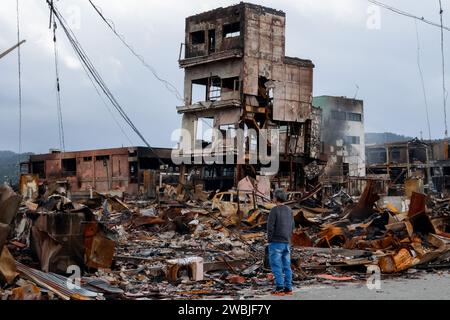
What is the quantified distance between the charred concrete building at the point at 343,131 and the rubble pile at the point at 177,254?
5239cm

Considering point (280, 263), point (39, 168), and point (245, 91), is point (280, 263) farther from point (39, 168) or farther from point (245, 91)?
point (39, 168)

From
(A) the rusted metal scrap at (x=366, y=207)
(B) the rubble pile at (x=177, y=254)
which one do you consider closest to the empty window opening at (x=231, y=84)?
(B) the rubble pile at (x=177, y=254)

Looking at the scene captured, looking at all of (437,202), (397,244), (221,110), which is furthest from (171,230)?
(221,110)

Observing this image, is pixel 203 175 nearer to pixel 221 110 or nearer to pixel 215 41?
pixel 221 110

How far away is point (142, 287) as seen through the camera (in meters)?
9.97

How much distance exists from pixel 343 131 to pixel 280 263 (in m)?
66.0

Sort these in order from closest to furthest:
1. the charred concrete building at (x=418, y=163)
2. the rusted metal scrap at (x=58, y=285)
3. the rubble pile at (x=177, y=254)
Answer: the rusted metal scrap at (x=58, y=285) → the rubble pile at (x=177, y=254) → the charred concrete building at (x=418, y=163)

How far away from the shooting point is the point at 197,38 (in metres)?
42.8

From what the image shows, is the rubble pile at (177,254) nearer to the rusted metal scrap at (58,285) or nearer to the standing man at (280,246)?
the rusted metal scrap at (58,285)

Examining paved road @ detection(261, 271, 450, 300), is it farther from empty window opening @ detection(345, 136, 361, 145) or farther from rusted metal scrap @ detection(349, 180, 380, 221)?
empty window opening @ detection(345, 136, 361, 145)

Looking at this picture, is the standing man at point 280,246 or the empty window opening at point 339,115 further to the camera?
the empty window opening at point 339,115

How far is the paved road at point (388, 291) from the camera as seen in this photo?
8798mm

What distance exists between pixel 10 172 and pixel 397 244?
7156 centimetres

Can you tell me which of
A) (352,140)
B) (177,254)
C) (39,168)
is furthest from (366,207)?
(352,140)
